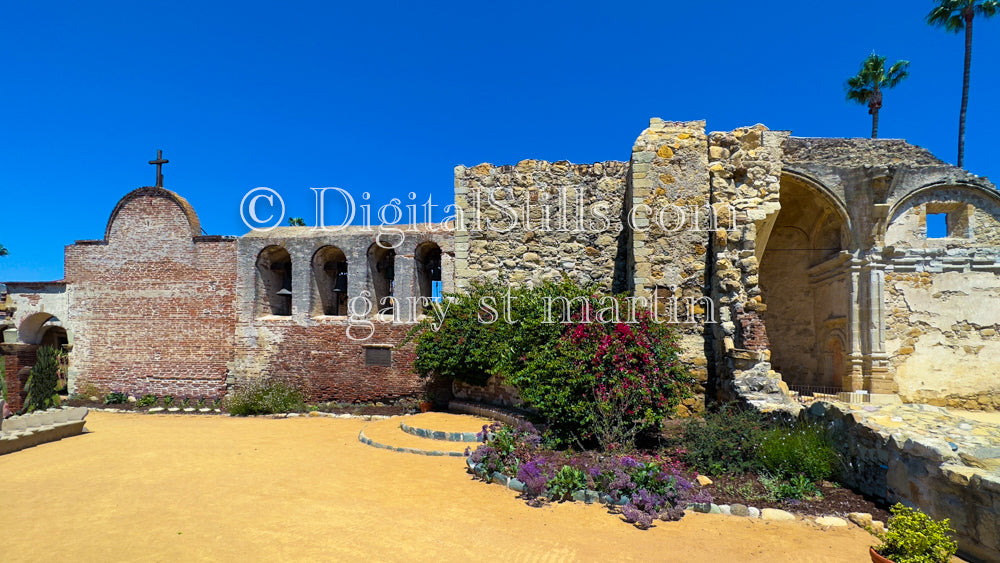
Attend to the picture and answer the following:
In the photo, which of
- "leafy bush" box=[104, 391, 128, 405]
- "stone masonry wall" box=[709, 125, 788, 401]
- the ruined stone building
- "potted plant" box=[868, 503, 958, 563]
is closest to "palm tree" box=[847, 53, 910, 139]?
the ruined stone building

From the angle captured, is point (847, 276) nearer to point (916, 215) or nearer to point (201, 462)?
point (916, 215)

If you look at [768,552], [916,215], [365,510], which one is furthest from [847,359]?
[365,510]

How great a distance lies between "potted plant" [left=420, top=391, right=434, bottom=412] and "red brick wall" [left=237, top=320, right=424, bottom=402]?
57 cm

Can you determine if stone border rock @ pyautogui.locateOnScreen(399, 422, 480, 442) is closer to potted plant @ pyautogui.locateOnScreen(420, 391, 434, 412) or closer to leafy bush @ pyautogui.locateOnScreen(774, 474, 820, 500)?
potted plant @ pyautogui.locateOnScreen(420, 391, 434, 412)

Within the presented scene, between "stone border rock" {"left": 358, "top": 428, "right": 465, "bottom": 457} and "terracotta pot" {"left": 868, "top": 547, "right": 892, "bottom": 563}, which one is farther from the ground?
"terracotta pot" {"left": 868, "top": 547, "right": 892, "bottom": 563}

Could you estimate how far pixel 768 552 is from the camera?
4.24 meters

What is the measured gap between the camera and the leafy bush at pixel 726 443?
6.02 m

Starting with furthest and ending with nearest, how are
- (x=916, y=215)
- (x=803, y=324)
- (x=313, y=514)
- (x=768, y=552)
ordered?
(x=803, y=324), (x=916, y=215), (x=313, y=514), (x=768, y=552)

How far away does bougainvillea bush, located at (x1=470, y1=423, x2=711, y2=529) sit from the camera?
16.8ft

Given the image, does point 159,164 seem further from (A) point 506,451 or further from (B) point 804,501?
(B) point 804,501

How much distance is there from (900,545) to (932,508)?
1.16 m

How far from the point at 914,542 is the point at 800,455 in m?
2.06

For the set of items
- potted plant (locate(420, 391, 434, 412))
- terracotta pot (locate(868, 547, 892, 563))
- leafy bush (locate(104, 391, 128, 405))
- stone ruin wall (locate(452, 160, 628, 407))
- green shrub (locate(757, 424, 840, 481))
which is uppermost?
stone ruin wall (locate(452, 160, 628, 407))

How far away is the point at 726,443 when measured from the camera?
617cm
